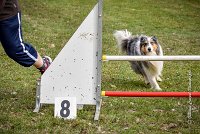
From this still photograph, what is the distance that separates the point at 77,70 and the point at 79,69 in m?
0.03

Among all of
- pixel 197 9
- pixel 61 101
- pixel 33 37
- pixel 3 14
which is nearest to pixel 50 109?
pixel 61 101

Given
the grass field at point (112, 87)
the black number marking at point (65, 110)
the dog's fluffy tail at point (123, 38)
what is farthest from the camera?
the dog's fluffy tail at point (123, 38)

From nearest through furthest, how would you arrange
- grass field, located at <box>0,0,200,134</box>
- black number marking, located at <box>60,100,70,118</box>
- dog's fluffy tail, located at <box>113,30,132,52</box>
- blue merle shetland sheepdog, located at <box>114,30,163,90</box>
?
grass field, located at <box>0,0,200,134</box> < black number marking, located at <box>60,100,70,118</box> < blue merle shetland sheepdog, located at <box>114,30,163,90</box> < dog's fluffy tail, located at <box>113,30,132,52</box>

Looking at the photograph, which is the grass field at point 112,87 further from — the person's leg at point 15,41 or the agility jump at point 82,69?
the person's leg at point 15,41

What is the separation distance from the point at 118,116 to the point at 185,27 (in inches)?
411

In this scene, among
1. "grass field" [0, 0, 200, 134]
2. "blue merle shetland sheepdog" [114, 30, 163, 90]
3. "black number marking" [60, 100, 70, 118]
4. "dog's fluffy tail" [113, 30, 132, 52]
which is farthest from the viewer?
"dog's fluffy tail" [113, 30, 132, 52]

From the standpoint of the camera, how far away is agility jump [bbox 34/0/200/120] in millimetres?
5336

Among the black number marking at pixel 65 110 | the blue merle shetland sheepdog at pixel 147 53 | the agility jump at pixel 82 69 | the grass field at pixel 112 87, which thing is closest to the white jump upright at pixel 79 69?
the agility jump at pixel 82 69

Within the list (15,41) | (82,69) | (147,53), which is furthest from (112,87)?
(15,41)

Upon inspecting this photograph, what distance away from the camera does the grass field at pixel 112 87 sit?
507 cm

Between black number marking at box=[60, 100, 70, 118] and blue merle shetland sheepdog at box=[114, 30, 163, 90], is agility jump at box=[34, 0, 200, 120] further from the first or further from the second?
blue merle shetland sheepdog at box=[114, 30, 163, 90]

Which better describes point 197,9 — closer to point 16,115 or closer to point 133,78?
point 133,78

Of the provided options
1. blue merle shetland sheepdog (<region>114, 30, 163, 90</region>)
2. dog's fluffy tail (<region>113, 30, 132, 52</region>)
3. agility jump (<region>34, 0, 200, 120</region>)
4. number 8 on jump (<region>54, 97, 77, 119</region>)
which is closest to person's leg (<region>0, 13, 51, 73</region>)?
agility jump (<region>34, 0, 200, 120</region>)

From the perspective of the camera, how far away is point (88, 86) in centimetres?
542
